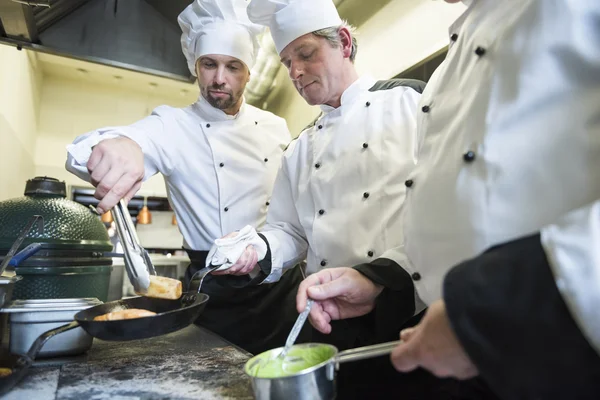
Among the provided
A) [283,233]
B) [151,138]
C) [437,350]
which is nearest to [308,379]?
[437,350]

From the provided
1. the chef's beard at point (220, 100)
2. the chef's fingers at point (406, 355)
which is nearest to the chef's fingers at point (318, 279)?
the chef's fingers at point (406, 355)

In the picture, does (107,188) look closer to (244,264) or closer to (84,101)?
(244,264)

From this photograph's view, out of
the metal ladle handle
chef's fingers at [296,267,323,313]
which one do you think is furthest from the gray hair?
the metal ladle handle

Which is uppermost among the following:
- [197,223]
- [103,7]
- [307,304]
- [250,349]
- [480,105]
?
[103,7]

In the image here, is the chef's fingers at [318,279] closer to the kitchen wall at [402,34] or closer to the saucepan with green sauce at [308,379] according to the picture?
the saucepan with green sauce at [308,379]

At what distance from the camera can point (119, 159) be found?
1.19m

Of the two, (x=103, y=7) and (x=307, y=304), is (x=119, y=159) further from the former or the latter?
(x=103, y=7)

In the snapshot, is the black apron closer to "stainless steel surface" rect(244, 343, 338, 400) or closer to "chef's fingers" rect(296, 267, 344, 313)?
"chef's fingers" rect(296, 267, 344, 313)

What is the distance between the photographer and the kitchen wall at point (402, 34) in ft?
6.70

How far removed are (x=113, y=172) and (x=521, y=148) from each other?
102 centimetres

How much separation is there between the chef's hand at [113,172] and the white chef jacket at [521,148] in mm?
795

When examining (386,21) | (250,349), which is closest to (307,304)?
(250,349)

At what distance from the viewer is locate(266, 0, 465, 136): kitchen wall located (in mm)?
2043

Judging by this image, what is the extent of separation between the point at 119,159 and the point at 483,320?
1.07 metres
